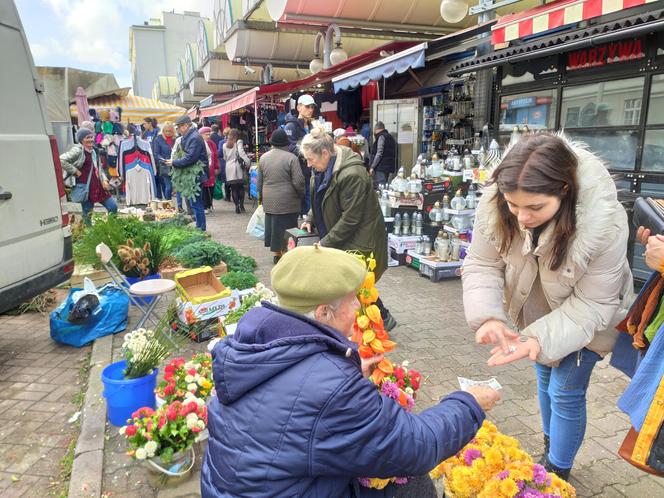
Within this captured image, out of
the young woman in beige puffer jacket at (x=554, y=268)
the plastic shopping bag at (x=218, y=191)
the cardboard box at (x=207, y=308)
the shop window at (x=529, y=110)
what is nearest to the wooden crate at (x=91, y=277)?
the cardboard box at (x=207, y=308)

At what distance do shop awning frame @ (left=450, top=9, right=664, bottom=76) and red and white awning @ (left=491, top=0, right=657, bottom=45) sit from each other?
0.55 feet

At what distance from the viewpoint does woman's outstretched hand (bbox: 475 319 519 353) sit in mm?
1934

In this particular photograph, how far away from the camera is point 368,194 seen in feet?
12.4

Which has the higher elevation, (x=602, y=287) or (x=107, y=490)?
(x=602, y=287)

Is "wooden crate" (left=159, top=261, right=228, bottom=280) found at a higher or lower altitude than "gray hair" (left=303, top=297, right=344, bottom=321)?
lower

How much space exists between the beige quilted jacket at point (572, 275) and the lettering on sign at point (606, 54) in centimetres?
405

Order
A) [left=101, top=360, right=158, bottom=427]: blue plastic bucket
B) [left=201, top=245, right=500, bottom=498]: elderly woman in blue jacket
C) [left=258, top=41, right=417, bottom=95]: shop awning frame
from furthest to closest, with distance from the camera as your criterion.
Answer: [left=258, top=41, right=417, bottom=95]: shop awning frame
[left=101, top=360, right=158, bottom=427]: blue plastic bucket
[left=201, top=245, right=500, bottom=498]: elderly woman in blue jacket

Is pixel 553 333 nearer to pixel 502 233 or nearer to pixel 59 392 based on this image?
pixel 502 233

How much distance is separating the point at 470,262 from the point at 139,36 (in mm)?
56304

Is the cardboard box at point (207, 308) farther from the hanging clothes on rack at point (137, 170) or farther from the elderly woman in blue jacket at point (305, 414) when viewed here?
the hanging clothes on rack at point (137, 170)

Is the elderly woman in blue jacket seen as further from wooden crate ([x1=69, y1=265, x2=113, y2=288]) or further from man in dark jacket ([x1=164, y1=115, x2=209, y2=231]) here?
man in dark jacket ([x1=164, y1=115, x2=209, y2=231])

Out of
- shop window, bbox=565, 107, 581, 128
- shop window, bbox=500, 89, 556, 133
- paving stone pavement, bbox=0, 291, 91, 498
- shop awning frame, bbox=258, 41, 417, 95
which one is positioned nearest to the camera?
paving stone pavement, bbox=0, 291, 91, 498

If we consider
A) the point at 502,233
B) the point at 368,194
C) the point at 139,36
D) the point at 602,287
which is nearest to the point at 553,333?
the point at 602,287

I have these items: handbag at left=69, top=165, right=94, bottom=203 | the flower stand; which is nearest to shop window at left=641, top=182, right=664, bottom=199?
the flower stand
